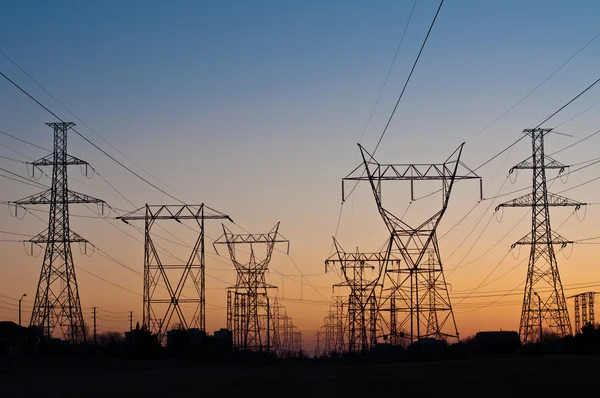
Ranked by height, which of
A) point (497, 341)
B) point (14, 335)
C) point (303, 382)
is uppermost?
point (14, 335)

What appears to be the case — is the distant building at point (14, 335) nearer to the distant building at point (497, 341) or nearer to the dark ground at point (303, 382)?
the dark ground at point (303, 382)

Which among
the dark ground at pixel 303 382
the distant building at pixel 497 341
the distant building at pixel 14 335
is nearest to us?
the dark ground at pixel 303 382

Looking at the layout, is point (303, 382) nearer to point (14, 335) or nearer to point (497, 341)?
point (14, 335)

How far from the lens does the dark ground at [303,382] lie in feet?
109

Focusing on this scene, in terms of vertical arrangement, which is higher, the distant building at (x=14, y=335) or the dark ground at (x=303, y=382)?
the distant building at (x=14, y=335)

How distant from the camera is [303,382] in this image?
40594 millimetres

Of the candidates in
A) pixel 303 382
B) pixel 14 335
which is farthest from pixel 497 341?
pixel 303 382

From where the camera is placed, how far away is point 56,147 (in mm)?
69125

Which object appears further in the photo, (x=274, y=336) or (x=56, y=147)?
(x=274, y=336)

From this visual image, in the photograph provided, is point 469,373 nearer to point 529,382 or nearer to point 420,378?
point 420,378

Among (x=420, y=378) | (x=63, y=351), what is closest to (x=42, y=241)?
(x=63, y=351)

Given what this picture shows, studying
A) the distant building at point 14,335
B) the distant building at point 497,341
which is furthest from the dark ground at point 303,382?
the distant building at point 497,341

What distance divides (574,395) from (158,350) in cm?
5613

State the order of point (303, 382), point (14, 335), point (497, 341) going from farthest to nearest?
point (497, 341), point (14, 335), point (303, 382)
